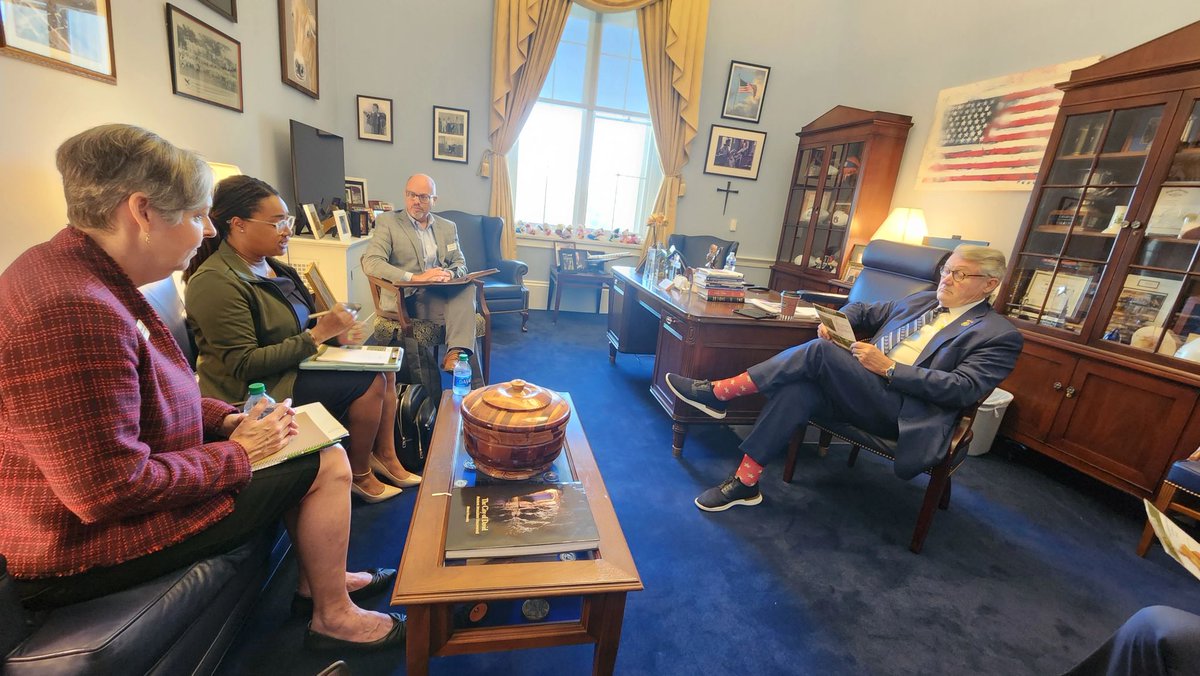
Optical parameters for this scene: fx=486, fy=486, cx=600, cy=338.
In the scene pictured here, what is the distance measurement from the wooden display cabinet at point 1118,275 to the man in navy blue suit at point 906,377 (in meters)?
0.94

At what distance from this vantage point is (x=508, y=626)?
975 mm

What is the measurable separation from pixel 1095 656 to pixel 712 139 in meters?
4.36

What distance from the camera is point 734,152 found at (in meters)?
4.63

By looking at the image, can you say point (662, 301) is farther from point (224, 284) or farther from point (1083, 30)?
point (1083, 30)

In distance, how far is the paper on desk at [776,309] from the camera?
2.40 m

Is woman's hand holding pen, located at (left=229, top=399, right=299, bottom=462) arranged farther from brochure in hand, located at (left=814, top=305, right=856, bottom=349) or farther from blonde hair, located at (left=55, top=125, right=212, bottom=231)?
brochure in hand, located at (left=814, top=305, right=856, bottom=349)

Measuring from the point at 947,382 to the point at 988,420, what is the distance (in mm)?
1289

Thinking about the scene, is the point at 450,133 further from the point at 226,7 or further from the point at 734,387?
the point at 734,387

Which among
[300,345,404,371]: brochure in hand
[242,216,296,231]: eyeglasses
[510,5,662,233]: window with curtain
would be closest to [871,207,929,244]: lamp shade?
[510,5,662,233]: window with curtain

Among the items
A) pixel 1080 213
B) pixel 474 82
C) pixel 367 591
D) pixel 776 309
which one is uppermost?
pixel 474 82

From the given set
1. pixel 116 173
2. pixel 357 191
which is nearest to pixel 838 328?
pixel 116 173

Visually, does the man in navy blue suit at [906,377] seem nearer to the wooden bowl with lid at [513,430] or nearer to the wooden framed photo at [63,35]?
the wooden bowl with lid at [513,430]

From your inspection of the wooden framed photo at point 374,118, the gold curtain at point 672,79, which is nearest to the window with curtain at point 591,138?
the gold curtain at point 672,79

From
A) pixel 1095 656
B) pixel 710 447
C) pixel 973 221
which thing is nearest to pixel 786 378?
pixel 710 447
